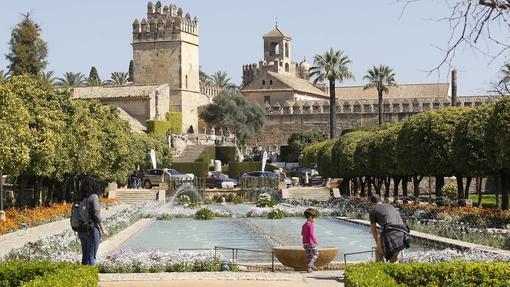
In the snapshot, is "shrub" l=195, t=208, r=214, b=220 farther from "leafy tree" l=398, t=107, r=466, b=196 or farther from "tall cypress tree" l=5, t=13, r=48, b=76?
"tall cypress tree" l=5, t=13, r=48, b=76

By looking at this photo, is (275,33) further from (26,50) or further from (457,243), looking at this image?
(457,243)

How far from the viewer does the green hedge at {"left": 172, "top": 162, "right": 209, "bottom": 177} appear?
206ft

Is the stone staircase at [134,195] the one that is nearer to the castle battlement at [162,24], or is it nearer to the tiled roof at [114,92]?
the tiled roof at [114,92]

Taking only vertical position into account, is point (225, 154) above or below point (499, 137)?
above

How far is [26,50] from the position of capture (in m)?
54.8

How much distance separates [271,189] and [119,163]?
725cm

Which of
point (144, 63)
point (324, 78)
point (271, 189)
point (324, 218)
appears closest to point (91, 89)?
point (144, 63)

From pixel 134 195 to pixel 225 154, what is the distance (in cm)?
3107

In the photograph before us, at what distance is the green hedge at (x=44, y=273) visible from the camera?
9.66m

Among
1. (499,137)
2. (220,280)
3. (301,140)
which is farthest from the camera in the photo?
(301,140)

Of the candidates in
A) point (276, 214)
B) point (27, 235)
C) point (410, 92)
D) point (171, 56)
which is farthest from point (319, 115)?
point (27, 235)

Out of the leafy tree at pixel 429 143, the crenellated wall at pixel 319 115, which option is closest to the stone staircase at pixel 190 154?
the crenellated wall at pixel 319 115

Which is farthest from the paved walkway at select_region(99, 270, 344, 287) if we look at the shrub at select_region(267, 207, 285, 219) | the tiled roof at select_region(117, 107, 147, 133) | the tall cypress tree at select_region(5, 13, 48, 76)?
the tiled roof at select_region(117, 107, 147, 133)

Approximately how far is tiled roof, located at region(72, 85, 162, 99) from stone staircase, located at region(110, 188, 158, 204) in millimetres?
29764
